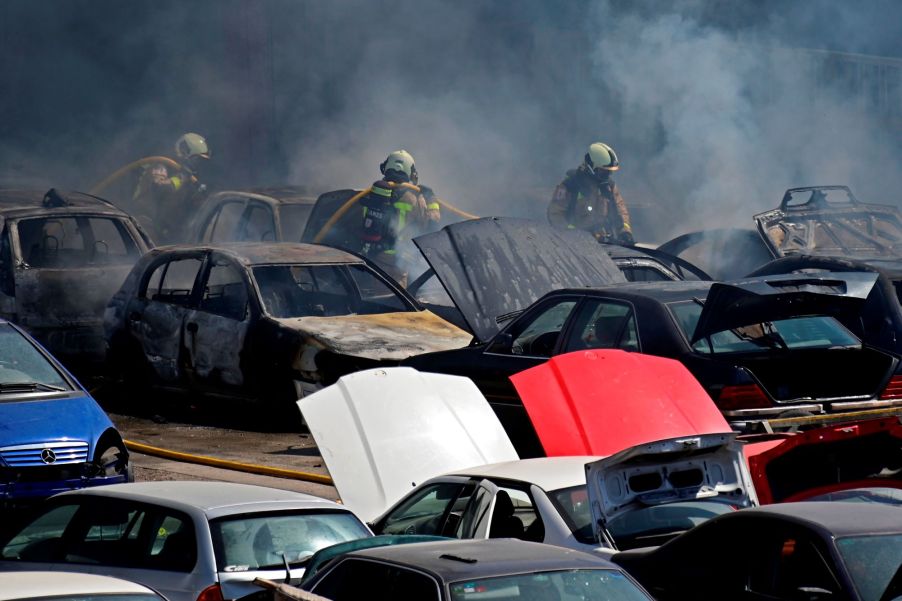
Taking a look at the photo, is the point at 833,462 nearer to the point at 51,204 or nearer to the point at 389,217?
the point at 389,217

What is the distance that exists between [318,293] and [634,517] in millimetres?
6821

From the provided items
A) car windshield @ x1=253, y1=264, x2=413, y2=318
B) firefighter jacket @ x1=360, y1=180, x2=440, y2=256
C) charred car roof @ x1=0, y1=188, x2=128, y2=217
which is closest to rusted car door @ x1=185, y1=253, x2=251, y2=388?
car windshield @ x1=253, y1=264, x2=413, y2=318

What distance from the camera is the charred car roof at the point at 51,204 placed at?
14.2m

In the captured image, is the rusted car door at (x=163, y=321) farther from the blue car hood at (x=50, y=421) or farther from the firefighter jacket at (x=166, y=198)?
the firefighter jacket at (x=166, y=198)

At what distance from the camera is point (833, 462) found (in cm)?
688

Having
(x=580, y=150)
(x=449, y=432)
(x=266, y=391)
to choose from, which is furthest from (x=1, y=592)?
(x=580, y=150)

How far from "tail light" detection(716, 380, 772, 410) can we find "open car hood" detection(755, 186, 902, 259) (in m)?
6.21

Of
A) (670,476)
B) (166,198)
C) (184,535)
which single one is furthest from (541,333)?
(166,198)

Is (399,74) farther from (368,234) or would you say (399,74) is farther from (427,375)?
(427,375)

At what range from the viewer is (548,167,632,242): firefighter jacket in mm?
17875

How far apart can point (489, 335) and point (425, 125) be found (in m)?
18.2

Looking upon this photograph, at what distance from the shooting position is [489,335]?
10.5 meters

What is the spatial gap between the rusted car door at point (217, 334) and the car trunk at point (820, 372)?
4.65m

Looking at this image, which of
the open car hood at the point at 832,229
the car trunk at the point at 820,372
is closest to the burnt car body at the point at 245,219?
the open car hood at the point at 832,229
